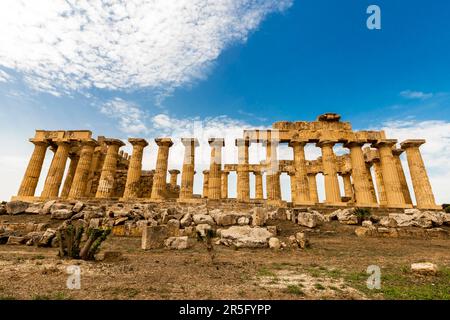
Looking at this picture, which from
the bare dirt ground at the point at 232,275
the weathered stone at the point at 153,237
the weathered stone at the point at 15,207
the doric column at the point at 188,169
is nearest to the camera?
the bare dirt ground at the point at 232,275

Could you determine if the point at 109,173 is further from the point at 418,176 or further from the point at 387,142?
the point at 418,176

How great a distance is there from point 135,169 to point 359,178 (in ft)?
74.8

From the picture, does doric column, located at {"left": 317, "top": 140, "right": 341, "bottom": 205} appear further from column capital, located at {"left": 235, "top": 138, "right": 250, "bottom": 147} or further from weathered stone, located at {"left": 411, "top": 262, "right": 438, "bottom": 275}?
weathered stone, located at {"left": 411, "top": 262, "right": 438, "bottom": 275}

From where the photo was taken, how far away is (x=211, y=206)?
64.8 ft

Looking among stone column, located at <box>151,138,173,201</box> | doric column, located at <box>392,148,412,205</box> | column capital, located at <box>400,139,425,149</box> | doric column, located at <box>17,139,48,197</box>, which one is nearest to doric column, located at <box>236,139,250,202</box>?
stone column, located at <box>151,138,173,201</box>

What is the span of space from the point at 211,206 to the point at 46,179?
18.4m

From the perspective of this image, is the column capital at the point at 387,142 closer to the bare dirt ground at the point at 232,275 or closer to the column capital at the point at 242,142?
the column capital at the point at 242,142

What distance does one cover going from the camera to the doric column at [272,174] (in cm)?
2266

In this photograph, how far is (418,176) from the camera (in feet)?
75.0

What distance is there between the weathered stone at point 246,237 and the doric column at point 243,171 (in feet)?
42.8

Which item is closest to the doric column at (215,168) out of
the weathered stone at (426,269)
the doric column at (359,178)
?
the doric column at (359,178)

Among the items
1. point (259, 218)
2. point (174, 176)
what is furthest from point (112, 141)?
point (259, 218)

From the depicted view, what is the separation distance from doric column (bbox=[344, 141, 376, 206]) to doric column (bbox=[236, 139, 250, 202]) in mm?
10640

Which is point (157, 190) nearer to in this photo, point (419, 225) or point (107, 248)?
point (107, 248)
